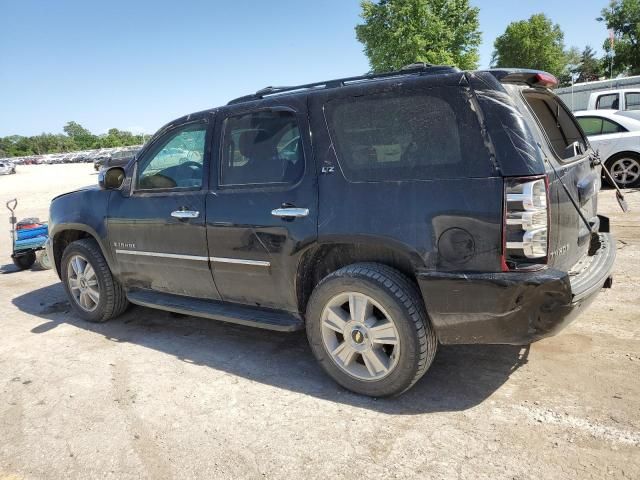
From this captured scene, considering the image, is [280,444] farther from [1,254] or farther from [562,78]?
[562,78]

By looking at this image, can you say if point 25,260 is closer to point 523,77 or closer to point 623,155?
point 523,77

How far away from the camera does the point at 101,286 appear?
4809mm

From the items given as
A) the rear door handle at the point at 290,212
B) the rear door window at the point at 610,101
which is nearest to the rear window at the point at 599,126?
the rear door window at the point at 610,101

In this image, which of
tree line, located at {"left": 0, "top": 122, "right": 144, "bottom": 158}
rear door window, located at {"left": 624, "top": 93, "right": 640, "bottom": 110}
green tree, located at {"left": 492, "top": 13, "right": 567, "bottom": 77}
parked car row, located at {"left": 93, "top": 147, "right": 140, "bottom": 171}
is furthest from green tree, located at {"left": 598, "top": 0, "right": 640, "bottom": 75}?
tree line, located at {"left": 0, "top": 122, "right": 144, "bottom": 158}

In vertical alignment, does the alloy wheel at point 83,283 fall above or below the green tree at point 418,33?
below

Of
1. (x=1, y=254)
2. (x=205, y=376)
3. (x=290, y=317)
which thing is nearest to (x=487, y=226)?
(x=290, y=317)

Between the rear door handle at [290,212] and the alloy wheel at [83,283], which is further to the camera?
the alloy wheel at [83,283]

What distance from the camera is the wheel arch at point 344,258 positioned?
292 cm

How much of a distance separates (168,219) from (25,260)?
4.97 meters

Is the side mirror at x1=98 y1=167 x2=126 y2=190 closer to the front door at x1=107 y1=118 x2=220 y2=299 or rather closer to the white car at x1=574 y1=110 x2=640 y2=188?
the front door at x1=107 y1=118 x2=220 y2=299

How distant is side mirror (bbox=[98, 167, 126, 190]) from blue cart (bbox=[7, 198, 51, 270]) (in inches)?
142

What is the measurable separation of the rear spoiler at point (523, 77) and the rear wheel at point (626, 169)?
25.5 ft

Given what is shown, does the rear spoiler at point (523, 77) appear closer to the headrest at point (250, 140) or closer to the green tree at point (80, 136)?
the headrest at point (250, 140)

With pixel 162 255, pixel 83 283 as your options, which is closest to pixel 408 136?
pixel 162 255
